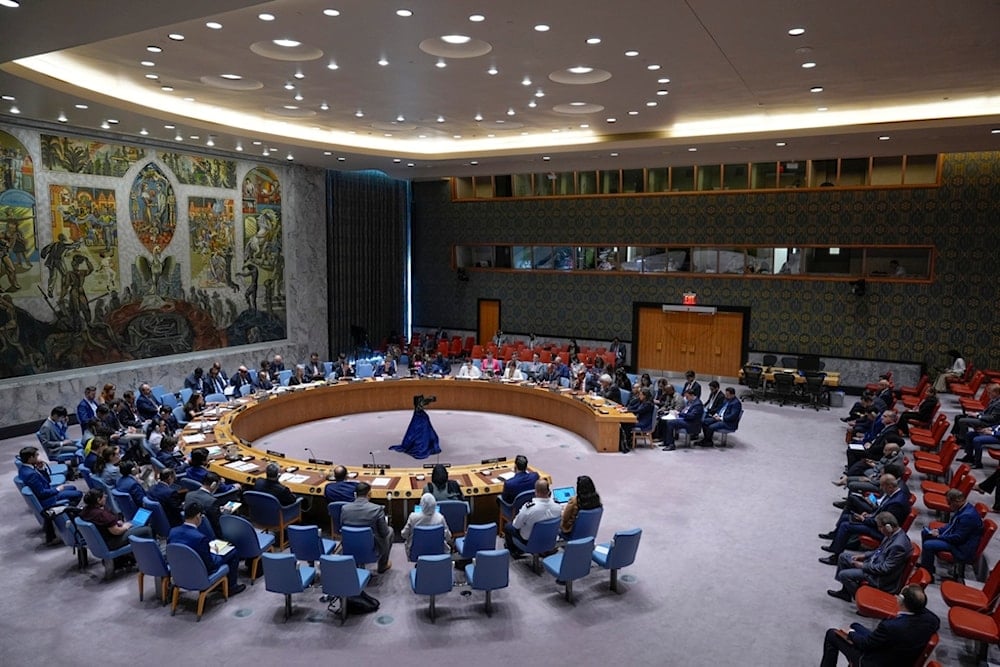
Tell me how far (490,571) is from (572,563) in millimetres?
888

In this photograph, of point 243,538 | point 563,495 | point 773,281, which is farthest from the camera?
point 773,281

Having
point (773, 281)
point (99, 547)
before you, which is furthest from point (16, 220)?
point (773, 281)

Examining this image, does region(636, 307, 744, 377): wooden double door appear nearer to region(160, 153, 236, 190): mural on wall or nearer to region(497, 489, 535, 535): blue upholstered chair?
region(160, 153, 236, 190): mural on wall

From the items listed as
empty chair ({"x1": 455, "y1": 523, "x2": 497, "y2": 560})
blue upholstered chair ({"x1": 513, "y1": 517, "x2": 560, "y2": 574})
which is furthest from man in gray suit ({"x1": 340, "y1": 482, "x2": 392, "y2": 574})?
blue upholstered chair ({"x1": 513, "y1": 517, "x2": 560, "y2": 574})

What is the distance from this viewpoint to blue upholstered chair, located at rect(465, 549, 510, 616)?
21.6 feet

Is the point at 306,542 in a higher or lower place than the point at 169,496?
lower

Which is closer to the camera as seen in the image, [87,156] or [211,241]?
[87,156]

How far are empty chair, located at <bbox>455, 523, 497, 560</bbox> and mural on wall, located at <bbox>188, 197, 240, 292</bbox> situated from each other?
12.4 metres

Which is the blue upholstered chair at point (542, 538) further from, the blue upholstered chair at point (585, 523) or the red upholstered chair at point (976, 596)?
the red upholstered chair at point (976, 596)

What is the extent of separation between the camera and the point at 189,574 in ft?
21.5

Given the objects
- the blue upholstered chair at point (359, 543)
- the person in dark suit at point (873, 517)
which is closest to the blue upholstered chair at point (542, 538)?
the blue upholstered chair at point (359, 543)

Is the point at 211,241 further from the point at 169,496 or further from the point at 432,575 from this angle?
the point at 432,575

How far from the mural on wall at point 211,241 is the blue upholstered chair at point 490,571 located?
43.0 feet

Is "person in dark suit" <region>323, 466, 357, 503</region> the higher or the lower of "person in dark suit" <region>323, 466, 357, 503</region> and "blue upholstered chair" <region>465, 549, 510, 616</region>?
the higher
